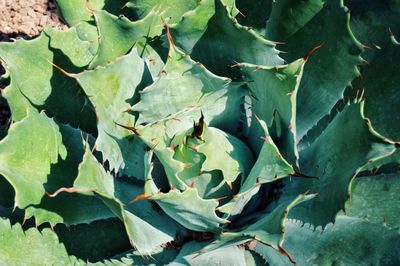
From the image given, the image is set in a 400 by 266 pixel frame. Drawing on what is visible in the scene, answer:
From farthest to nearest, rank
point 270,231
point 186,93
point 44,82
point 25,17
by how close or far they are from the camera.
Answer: point 25,17 < point 44,82 < point 186,93 < point 270,231

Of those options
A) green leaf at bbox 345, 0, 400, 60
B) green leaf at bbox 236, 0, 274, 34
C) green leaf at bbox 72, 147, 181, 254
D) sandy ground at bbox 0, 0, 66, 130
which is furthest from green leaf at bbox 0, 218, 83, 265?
sandy ground at bbox 0, 0, 66, 130

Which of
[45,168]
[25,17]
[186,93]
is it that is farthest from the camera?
[25,17]

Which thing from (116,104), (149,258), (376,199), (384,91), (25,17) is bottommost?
(25,17)

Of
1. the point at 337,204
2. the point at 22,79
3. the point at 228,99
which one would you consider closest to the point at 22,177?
the point at 22,79

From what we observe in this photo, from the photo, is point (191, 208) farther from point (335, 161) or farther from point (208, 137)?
point (335, 161)

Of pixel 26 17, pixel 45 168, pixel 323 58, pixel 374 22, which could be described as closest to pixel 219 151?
pixel 323 58

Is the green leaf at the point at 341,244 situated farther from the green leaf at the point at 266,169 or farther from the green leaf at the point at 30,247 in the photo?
the green leaf at the point at 30,247

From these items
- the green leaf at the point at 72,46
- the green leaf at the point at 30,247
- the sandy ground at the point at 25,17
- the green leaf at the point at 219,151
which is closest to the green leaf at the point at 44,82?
the green leaf at the point at 72,46
